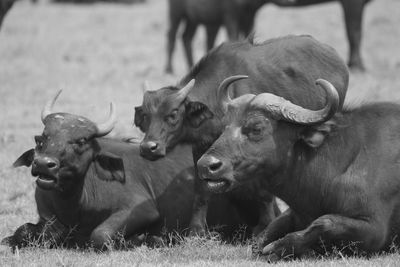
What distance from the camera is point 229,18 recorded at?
18875mm

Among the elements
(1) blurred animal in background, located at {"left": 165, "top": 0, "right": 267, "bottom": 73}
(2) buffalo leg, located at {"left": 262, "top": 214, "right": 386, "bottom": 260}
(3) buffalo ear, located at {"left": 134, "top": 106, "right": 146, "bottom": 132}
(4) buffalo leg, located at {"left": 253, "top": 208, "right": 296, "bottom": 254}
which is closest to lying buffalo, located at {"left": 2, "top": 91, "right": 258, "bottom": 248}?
(3) buffalo ear, located at {"left": 134, "top": 106, "right": 146, "bottom": 132}

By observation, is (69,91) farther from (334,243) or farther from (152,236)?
(334,243)

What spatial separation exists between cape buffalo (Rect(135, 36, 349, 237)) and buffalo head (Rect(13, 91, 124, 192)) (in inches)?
14.2

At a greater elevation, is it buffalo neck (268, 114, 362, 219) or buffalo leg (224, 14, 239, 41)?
buffalo neck (268, 114, 362, 219)

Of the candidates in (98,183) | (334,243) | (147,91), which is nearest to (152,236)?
(98,183)

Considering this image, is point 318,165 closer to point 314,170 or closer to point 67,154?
point 314,170

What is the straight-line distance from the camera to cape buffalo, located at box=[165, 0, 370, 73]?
18438 mm

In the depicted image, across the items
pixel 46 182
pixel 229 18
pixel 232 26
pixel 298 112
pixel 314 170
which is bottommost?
pixel 232 26

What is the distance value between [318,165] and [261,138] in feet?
1.78

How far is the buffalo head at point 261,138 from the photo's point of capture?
23.6ft

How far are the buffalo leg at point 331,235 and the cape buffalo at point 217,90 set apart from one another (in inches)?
41.4

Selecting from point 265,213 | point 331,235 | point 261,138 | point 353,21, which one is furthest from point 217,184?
point 353,21

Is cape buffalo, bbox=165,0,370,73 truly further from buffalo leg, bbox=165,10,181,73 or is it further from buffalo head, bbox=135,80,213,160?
buffalo head, bbox=135,80,213,160

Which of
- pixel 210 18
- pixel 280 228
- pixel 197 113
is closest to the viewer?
pixel 280 228
